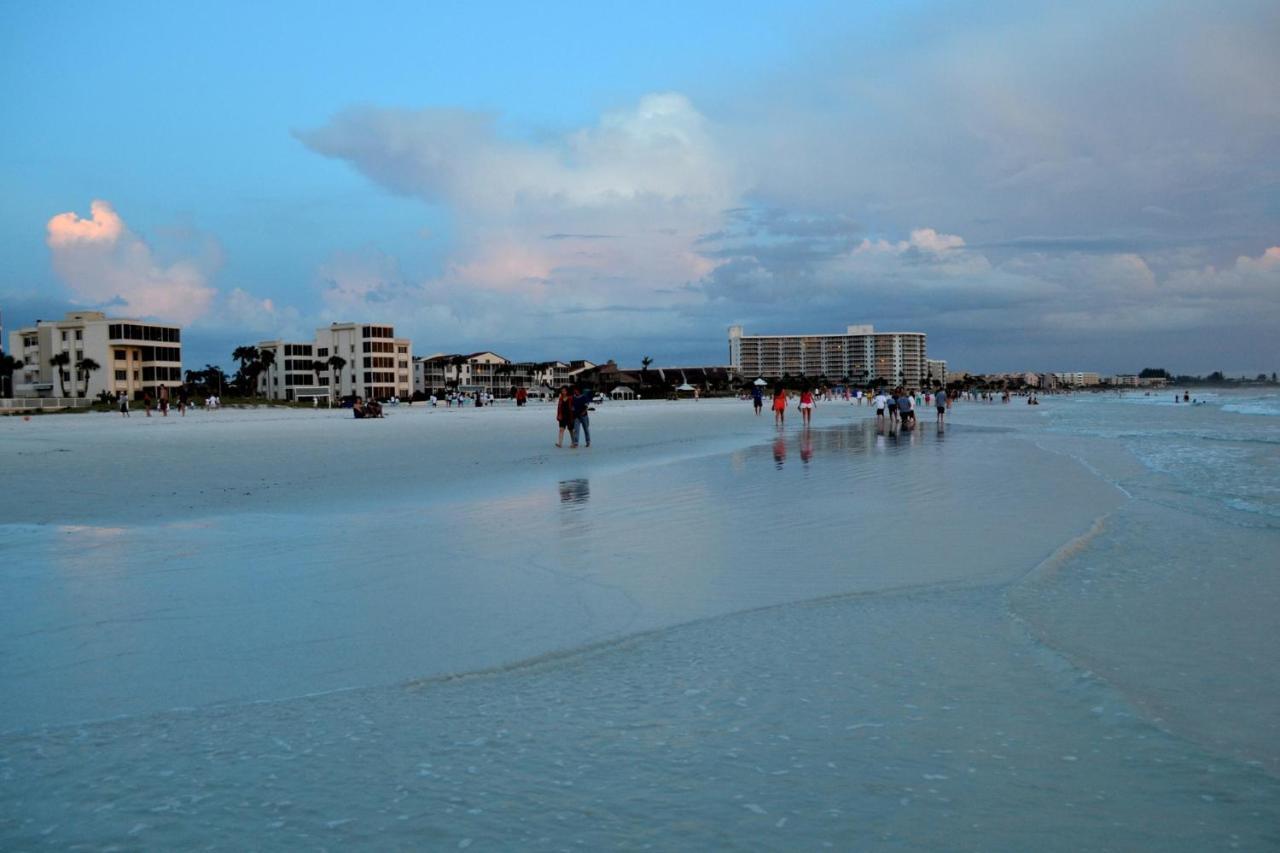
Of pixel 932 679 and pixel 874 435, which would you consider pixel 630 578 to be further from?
pixel 874 435

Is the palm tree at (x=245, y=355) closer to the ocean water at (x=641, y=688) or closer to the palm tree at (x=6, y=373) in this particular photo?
the palm tree at (x=6, y=373)

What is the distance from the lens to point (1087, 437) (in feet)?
108

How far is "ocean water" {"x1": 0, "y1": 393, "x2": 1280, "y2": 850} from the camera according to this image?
3.37 m

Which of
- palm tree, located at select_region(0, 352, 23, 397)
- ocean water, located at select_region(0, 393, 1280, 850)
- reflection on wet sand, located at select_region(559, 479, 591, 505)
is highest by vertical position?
palm tree, located at select_region(0, 352, 23, 397)

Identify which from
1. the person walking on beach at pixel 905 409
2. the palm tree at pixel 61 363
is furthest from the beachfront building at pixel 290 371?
the person walking on beach at pixel 905 409

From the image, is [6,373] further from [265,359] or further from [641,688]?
[641,688]

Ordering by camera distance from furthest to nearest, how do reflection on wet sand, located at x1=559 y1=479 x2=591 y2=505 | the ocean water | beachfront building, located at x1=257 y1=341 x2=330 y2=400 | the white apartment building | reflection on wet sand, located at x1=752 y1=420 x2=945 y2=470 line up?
the white apartment building, beachfront building, located at x1=257 y1=341 x2=330 y2=400, reflection on wet sand, located at x1=752 y1=420 x2=945 y2=470, reflection on wet sand, located at x1=559 y1=479 x2=591 y2=505, the ocean water

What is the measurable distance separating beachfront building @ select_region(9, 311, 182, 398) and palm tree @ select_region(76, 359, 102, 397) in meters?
0.09

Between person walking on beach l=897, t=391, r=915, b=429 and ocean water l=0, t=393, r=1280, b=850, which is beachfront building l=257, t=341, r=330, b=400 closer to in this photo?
person walking on beach l=897, t=391, r=915, b=429

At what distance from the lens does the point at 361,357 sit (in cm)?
11981

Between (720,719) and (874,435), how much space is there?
27.6 metres

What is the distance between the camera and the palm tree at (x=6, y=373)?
283 feet

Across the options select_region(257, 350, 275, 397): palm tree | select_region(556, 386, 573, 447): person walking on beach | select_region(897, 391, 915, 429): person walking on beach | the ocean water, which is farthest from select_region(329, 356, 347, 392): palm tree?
the ocean water

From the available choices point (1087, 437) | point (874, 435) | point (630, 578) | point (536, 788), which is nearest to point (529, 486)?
point (630, 578)
